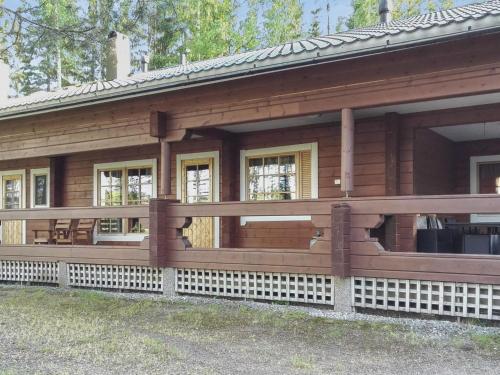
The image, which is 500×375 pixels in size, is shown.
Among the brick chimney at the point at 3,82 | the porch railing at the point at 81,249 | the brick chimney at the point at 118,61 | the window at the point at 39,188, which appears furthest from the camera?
the brick chimney at the point at 3,82

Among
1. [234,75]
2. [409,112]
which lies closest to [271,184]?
[409,112]

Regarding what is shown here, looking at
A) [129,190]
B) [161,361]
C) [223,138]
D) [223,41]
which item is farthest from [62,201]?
[223,41]

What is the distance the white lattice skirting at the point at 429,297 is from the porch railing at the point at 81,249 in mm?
3149

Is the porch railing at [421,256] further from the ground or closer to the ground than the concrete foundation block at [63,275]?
further from the ground

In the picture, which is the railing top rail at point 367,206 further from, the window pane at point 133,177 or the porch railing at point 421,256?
the window pane at point 133,177

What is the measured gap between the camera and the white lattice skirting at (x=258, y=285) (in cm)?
577

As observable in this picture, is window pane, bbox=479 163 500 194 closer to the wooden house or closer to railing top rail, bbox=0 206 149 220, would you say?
the wooden house

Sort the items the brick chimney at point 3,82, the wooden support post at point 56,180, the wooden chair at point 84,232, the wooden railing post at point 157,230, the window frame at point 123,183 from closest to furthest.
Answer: the wooden railing post at point 157,230 → the window frame at point 123,183 → the wooden chair at point 84,232 → the wooden support post at point 56,180 → the brick chimney at point 3,82

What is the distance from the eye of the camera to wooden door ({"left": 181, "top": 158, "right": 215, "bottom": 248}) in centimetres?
889

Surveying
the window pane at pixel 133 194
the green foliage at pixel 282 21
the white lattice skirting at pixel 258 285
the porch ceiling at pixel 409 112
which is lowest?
the white lattice skirting at pixel 258 285

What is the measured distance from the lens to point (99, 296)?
22.5ft

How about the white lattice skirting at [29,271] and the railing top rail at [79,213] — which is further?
the white lattice skirting at [29,271]

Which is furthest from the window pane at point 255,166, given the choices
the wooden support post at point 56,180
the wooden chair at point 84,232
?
the wooden support post at point 56,180

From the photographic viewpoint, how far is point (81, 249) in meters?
7.63
